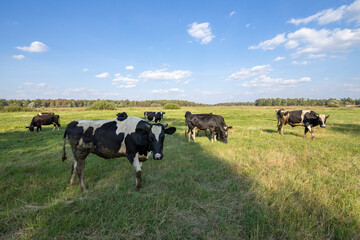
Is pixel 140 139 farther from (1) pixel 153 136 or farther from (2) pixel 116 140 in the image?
(2) pixel 116 140

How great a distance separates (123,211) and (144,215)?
52 cm

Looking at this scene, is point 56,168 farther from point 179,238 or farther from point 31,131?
point 31,131

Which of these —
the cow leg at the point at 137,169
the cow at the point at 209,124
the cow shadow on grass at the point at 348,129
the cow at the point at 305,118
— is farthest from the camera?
the cow shadow on grass at the point at 348,129

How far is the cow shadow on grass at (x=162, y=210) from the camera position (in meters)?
2.82

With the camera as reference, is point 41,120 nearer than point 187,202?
No

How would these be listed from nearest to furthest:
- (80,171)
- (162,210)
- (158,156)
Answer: (162,210)
(158,156)
(80,171)

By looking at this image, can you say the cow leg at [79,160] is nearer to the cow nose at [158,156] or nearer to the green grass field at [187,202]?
the green grass field at [187,202]

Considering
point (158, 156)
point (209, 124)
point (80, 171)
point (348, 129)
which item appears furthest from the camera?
point (348, 129)

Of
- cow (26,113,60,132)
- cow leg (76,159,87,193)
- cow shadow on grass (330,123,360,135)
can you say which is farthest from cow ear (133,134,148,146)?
cow (26,113,60,132)

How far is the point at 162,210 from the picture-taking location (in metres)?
3.50

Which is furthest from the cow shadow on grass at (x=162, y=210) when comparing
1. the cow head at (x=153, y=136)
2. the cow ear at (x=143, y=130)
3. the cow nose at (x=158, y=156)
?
the cow ear at (x=143, y=130)

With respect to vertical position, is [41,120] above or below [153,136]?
below

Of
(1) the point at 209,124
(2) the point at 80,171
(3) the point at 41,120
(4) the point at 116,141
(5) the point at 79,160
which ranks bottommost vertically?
(2) the point at 80,171

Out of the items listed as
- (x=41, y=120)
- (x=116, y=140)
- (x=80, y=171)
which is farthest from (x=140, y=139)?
(x=41, y=120)
